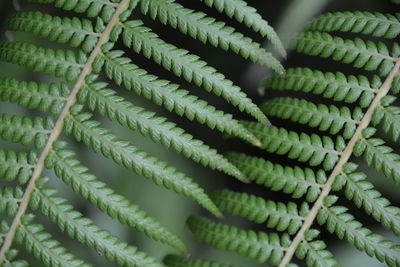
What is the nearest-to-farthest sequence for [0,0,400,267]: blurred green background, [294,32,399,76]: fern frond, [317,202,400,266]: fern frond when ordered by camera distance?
[317,202,400,266]: fern frond → [294,32,399,76]: fern frond → [0,0,400,267]: blurred green background

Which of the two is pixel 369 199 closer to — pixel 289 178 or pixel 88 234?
pixel 289 178

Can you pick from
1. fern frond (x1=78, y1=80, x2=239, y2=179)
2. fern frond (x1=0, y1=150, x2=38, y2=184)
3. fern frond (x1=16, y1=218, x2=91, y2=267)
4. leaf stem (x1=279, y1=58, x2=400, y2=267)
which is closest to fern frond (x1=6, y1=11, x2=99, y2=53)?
fern frond (x1=78, y1=80, x2=239, y2=179)

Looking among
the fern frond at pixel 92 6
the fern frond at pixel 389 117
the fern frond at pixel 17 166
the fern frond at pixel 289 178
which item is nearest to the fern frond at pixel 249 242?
the fern frond at pixel 289 178

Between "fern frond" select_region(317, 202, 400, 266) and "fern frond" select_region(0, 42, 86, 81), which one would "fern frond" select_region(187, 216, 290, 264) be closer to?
"fern frond" select_region(317, 202, 400, 266)

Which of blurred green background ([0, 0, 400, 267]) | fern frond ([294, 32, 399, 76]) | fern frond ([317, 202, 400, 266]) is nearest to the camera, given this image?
fern frond ([317, 202, 400, 266])

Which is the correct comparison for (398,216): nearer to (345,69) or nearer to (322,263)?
(322,263)

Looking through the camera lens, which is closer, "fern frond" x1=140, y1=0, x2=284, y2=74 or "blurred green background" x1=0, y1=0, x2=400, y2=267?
"fern frond" x1=140, y1=0, x2=284, y2=74
